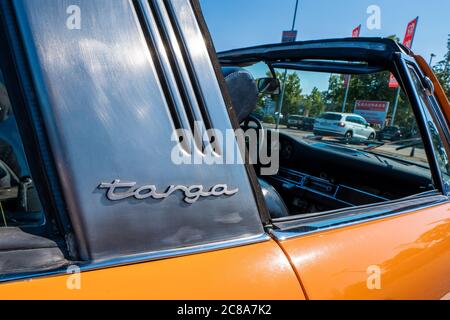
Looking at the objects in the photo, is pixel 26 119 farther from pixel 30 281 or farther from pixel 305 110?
pixel 305 110

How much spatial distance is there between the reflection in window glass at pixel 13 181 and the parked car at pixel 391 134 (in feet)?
7.15

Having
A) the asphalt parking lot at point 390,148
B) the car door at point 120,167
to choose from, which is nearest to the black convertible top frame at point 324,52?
the asphalt parking lot at point 390,148

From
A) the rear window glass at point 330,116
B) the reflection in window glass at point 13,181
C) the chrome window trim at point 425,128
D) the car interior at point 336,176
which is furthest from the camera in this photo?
the rear window glass at point 330,116

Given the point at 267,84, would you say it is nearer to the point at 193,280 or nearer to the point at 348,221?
the point at 348,221

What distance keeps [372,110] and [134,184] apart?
2.21m

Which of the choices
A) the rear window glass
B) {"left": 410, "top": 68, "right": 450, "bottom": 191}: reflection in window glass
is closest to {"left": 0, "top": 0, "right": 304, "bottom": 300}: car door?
{"left": 410, "top": 68, "right": 450, "bottom": 191}: reflection in window glass

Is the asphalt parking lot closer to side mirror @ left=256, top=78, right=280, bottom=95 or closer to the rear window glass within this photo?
the rear window glass

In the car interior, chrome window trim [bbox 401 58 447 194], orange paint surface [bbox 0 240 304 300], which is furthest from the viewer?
the car interior

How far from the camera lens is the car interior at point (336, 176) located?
2.28 meters

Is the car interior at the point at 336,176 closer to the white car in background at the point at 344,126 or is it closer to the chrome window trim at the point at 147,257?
the white car in background at the point at 344,126

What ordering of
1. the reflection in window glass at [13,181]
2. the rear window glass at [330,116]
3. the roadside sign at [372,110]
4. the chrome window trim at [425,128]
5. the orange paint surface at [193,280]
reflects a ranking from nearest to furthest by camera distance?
the orange paint surface at [193,280] < the reflection in window glass at [13,181] < the chrome window trim at [425,128] < the roadside sign at [372,110] < the rear window glass at [330,116]

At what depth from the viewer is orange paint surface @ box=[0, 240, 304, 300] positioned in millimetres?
693

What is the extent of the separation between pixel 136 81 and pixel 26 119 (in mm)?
253

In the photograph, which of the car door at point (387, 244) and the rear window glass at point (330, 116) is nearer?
the car door at point (387, 244)
